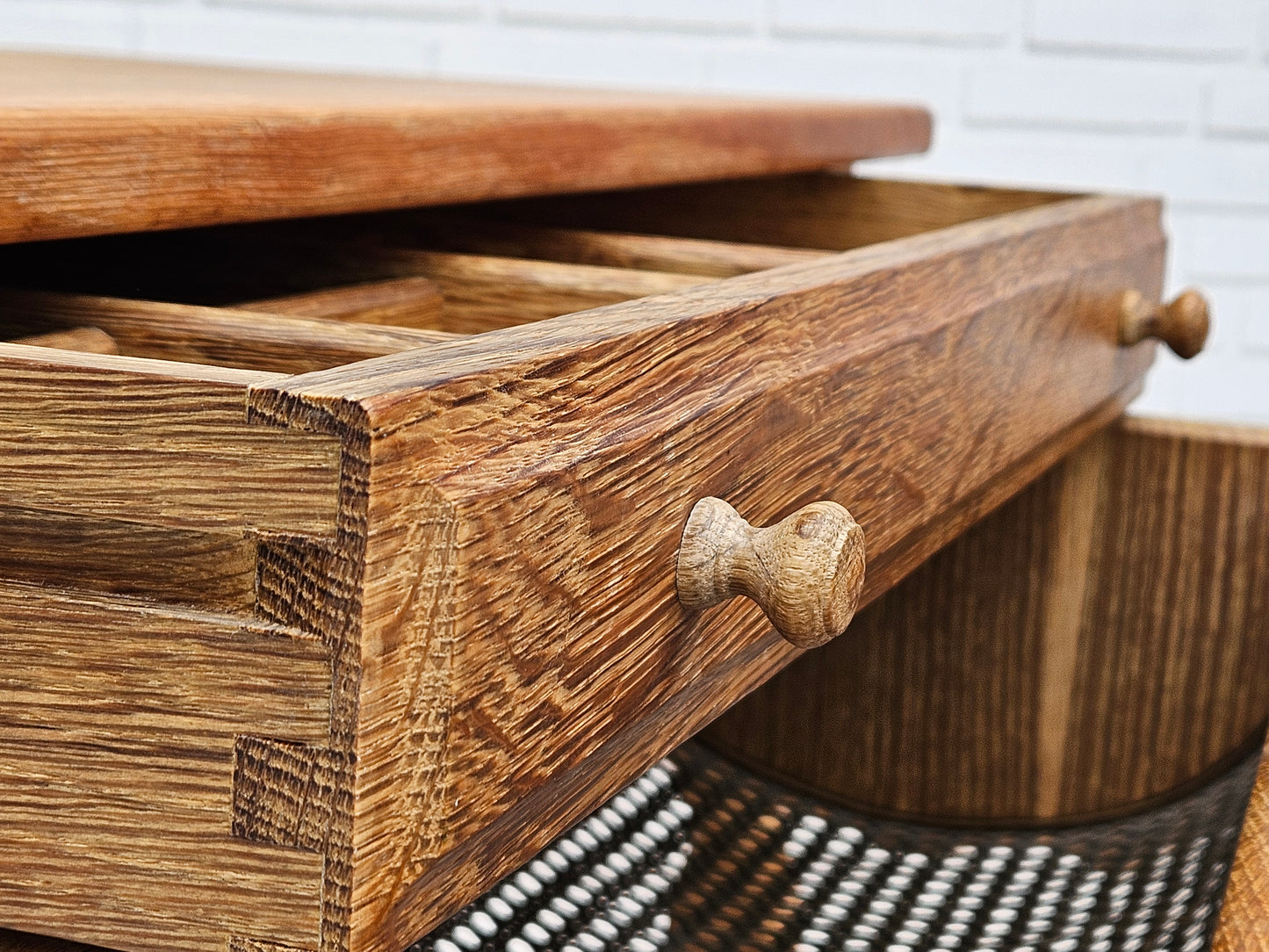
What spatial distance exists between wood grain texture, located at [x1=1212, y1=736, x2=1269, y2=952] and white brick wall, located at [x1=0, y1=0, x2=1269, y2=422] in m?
1.36

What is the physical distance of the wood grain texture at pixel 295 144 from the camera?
40 cm

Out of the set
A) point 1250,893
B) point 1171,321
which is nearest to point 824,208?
point 1171,321

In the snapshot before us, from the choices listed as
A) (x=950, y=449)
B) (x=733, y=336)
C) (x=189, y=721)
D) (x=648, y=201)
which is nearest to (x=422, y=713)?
(x=189, y=721)

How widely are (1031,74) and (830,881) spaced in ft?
3.75

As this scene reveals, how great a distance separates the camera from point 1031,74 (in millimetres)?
1766

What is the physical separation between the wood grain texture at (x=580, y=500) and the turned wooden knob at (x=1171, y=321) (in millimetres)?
314

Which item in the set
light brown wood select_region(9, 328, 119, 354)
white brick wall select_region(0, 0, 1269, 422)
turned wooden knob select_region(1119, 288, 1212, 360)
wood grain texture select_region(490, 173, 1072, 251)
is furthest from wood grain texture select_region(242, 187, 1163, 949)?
white brick wall select_region(0, 0, 1269, 422)

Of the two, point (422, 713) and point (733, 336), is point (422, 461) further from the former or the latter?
point (733, 336)

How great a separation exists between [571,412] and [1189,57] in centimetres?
161

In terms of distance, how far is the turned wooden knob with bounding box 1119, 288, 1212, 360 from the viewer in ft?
2.74

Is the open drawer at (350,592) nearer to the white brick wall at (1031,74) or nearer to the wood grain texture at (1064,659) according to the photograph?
the wood grain texture at (1064,659)

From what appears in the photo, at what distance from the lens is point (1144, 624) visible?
104cm

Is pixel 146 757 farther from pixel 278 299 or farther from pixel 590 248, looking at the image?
pixel 590 248

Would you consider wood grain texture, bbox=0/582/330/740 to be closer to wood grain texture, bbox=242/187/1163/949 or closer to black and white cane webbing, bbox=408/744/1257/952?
wood grain texture, bbox=242/187/1163/949
